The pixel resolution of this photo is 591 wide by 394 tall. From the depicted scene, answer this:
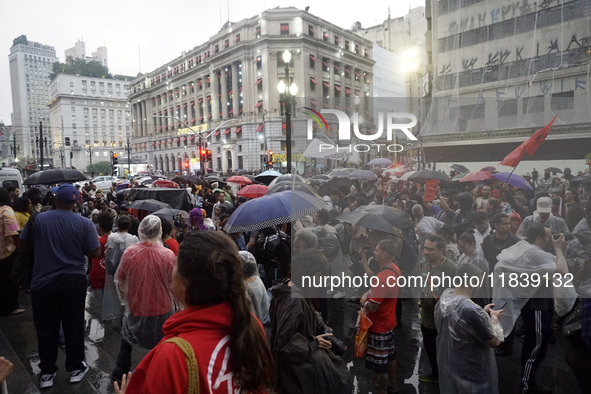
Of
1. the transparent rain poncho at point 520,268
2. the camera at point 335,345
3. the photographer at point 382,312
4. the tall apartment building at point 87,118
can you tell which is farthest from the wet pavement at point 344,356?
the tall apartment building at point 87,118

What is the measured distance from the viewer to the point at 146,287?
3.76 m

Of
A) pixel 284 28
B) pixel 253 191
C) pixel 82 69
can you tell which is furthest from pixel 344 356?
pixel 82 69

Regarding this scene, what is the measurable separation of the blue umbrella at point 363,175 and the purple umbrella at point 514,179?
1.08 m

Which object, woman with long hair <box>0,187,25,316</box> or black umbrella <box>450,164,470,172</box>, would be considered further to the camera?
woman with long hair <box>0,187,25,316</box>

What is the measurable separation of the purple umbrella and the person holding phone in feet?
2.67

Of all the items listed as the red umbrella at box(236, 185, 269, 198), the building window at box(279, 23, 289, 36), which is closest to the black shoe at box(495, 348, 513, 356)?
the red umbrella at box(236, 185, 269, 198)

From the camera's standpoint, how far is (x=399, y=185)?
12.5 feet

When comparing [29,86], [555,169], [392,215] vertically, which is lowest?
[392,215]

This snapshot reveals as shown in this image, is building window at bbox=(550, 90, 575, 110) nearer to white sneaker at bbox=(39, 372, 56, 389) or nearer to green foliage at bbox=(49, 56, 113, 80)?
white sneaker at bbox=(39, 372, 56, 389)

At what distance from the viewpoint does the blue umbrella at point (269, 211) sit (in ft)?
15.2

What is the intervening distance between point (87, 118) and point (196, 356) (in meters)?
133

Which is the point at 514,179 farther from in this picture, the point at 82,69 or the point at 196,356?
the point at 82,69

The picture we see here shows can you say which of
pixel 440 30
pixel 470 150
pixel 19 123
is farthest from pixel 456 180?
pixel 19 123

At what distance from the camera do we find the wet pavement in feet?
13.8
